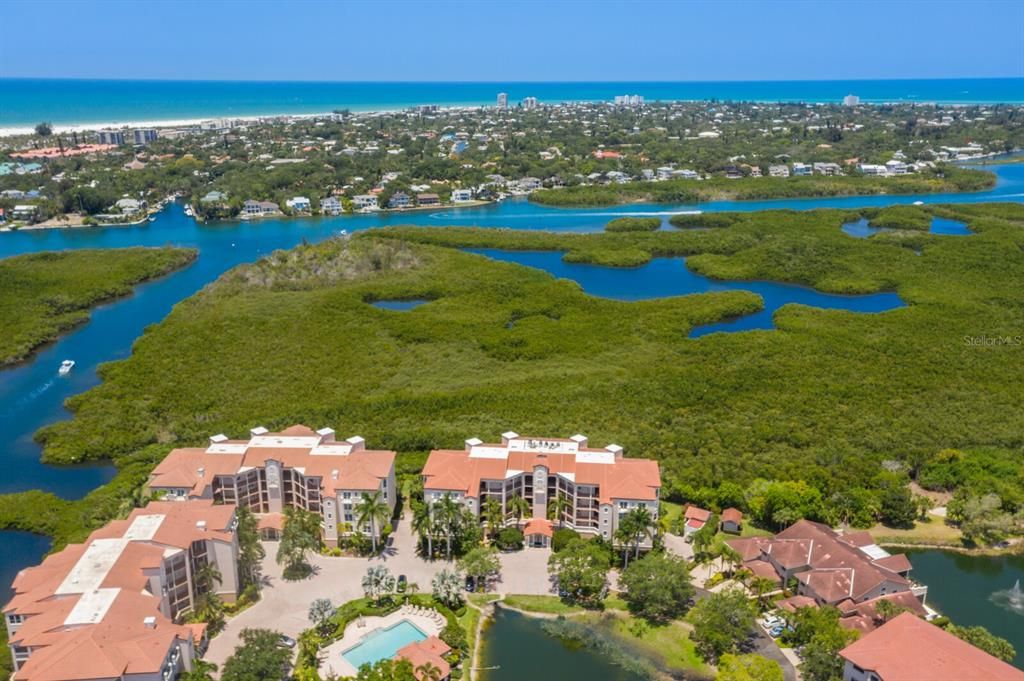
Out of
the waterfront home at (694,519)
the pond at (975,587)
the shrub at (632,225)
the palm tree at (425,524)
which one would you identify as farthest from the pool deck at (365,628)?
the shrub at (632,225)

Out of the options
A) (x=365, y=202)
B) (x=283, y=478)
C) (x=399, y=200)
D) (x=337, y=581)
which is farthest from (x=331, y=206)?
(x=337, y=581)

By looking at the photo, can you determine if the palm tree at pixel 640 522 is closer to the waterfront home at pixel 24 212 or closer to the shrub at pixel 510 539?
the shrub at pixel 510 539

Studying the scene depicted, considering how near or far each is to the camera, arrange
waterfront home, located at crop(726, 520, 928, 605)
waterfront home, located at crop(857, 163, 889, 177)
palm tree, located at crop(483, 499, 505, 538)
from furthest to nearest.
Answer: waterfront home, located at crop(857, 163, 889, 177), palm tree, located at crop(483, 499, 505, 538), waterfront home, located at crop(726, 520, 928, 605)

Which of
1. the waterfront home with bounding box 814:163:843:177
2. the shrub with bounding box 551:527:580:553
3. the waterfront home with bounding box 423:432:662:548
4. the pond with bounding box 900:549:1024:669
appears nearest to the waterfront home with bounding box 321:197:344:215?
the waterfront home with bounding box 423:432:662:548

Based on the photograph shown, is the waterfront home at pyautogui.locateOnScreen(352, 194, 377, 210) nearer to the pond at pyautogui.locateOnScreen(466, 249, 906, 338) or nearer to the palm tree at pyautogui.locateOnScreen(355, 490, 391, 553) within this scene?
the pond at pyautogui.locateOnScreen(466, 249, 906, 338)

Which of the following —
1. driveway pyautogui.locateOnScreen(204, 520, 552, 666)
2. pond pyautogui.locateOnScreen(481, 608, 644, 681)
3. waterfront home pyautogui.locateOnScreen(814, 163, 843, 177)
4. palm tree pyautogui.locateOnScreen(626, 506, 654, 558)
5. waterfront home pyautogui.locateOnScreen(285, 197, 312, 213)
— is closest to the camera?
pond pyautogui.locateOnScreen(481, 608, 644, 681)

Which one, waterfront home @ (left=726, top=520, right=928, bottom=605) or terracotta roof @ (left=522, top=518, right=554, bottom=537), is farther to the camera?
terracotta roof @ (left=522, top=518, right=554, bottom=537)

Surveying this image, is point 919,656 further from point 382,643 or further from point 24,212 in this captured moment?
point 24,212
